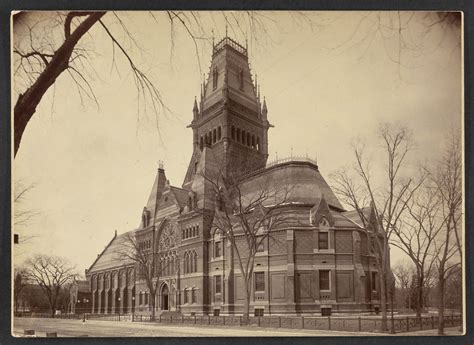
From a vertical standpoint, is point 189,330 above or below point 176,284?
below

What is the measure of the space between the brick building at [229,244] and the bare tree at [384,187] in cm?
19

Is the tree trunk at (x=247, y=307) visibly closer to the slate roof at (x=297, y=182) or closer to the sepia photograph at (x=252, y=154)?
the sepia photograph at (x=252, y=154)

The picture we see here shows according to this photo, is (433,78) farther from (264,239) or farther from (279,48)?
(264,239)

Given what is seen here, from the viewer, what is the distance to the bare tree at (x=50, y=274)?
9352 mm

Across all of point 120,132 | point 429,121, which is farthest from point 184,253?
point 429,121

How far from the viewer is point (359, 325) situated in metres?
9.16

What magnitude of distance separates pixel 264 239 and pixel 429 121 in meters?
3.95

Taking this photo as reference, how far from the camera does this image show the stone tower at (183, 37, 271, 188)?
9891 mm

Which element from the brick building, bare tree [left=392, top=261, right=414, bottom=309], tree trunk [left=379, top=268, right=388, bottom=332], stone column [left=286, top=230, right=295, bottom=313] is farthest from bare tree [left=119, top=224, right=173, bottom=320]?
bare tree [left=392, top=261, right=414, bottom=309]

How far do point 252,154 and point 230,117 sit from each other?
118cm

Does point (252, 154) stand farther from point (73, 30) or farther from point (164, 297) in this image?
point (73, 30)

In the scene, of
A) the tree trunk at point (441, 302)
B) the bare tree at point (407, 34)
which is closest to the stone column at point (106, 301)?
the tree trunk at point (441, 302)

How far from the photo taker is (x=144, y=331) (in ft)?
30.9
